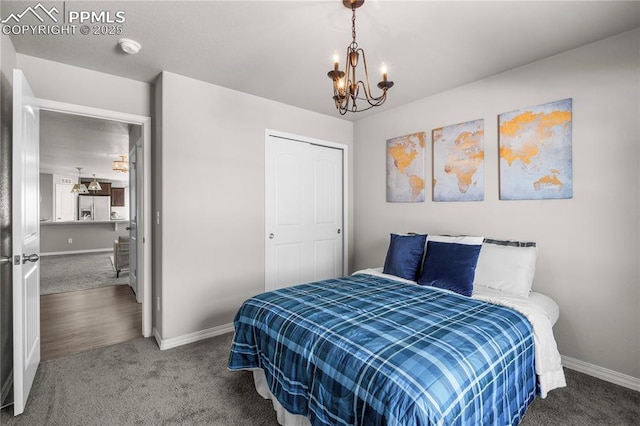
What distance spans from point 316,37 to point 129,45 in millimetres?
1419

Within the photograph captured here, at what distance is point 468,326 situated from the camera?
67.1 inches

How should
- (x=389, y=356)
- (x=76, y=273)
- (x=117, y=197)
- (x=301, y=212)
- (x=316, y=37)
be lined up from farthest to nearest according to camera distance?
(x=117, y=197), (x=76, y=273), (x=301, y=212), (x=316, y=37), (x=389, y=356)

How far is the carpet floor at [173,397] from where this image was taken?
1863 mm

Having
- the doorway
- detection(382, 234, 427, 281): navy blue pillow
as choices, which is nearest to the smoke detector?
the doorway

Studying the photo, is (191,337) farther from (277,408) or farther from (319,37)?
(319,37)

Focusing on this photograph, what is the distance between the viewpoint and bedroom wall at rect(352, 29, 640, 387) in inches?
86.5

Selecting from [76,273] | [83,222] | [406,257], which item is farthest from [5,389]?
[83,222]

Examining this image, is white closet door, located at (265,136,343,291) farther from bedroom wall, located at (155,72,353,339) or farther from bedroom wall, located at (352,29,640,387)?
bedroom wall, located at (352,29,640,387)

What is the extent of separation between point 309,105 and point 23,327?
3215 mm

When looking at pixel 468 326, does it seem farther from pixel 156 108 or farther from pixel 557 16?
pixel 156 108

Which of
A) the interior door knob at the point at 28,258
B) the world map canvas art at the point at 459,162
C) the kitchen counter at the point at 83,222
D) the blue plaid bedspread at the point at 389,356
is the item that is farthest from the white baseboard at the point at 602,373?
the kitchen counter at the point at 83,222

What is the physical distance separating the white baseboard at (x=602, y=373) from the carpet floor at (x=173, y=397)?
52mm

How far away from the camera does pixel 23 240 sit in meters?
1.93

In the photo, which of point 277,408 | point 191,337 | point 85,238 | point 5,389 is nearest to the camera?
point 277,408
